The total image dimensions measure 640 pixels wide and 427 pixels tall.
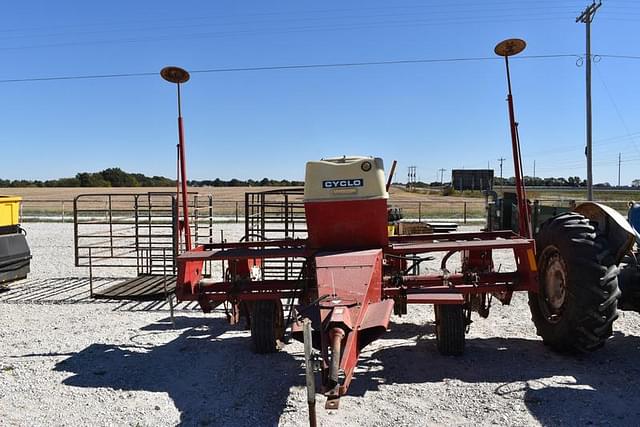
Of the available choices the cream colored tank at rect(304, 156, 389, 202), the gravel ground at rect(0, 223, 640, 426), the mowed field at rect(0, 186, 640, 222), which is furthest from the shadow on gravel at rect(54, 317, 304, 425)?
the mowed field at rect(0, 186, 640, 222)

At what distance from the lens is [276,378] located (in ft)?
16.6

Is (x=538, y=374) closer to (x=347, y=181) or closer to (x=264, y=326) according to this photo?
(x=347, y=181)

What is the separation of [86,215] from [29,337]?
27857 mm

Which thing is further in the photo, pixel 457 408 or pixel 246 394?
pixel 246 394

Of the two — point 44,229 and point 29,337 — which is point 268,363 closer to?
point 29,337

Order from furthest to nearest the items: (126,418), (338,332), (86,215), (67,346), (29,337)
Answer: (86,215) < (29,337) < (67,346) < (126,418) < (338,332)

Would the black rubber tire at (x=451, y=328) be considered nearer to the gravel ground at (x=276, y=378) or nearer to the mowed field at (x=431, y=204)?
the gravel ground at (x=276, y=378)

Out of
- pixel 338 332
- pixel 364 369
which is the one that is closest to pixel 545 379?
pixel 364 369

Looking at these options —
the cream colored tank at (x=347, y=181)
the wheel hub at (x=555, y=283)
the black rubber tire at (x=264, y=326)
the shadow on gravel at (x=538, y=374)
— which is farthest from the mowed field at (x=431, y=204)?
the wheel hub at (x=555, y=283)

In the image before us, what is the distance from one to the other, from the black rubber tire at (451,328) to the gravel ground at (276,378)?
4.3 inches

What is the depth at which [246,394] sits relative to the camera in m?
4.70

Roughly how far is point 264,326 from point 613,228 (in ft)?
12.2

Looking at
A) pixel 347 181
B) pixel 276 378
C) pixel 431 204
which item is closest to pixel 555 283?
pixel 347 181

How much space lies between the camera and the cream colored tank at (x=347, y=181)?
5.30 metres
